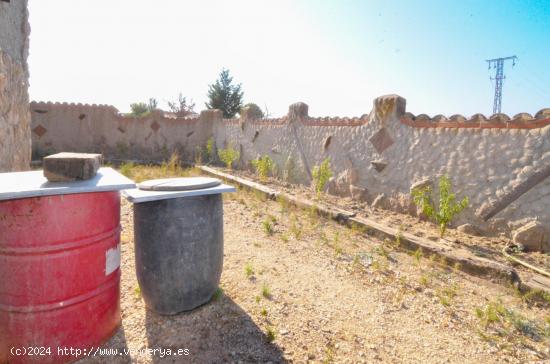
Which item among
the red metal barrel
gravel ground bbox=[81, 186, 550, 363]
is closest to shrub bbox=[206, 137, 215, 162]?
gravel ground bbox=[81, 186, 550, 363]

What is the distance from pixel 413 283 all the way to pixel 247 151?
6528 millimetres

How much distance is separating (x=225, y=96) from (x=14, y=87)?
20.5m

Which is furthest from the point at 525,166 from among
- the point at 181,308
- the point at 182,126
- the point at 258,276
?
the point at 182,126

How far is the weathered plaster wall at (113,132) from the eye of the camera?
30.3 feet

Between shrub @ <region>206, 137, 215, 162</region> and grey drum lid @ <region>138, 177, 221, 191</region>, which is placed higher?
shrub @ <region>206, 137, 215, 162</region>

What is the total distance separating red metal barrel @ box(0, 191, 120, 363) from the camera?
1.48 metres

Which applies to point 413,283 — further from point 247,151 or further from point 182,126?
point 182,126

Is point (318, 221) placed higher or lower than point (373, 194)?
lower

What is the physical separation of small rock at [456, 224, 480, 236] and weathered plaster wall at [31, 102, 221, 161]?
8571 millimetres

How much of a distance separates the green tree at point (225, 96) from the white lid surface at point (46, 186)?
2147 cm

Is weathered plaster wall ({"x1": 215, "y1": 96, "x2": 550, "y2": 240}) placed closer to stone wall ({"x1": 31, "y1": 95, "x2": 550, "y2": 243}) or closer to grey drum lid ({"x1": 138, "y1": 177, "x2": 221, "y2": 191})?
stone wall ({"x1": 31, "y1": 95, "x2": 550, "y2": 243})

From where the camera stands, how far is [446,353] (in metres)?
1.90

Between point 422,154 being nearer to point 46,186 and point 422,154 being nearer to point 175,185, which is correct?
point 175,185

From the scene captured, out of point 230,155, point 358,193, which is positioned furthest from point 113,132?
point 358,193
